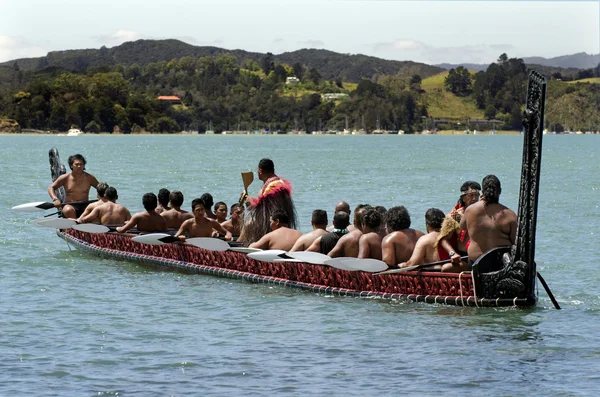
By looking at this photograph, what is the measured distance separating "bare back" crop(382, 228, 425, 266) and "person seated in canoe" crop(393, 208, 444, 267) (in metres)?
0.29

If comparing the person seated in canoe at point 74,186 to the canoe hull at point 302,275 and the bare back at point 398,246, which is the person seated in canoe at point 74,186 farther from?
the bare back at point 398,246

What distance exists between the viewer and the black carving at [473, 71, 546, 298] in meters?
15.8

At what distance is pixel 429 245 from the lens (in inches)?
671

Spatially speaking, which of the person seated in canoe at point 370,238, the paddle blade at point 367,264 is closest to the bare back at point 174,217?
the person seated in canoe at point 370,238

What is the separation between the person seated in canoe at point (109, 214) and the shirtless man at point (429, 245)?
28.6 feet

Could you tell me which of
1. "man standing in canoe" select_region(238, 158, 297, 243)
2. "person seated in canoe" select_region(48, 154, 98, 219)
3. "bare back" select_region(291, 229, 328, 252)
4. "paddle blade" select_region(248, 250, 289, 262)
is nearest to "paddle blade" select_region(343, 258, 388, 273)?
"bare back" select_region(291, 229, 328, 252)

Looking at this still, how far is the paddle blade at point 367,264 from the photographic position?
17.4 meters

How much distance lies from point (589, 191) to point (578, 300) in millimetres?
41694

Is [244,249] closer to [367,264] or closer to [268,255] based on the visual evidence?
[268,255]

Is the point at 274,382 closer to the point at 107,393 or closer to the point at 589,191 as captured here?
the point at 107,393

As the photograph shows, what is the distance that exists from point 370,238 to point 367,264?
53cm

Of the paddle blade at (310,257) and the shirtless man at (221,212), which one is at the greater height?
the shirtless man at (221,212)

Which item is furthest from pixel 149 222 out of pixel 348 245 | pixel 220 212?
pixel 348 245

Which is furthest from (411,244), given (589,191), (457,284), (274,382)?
(589,191)
